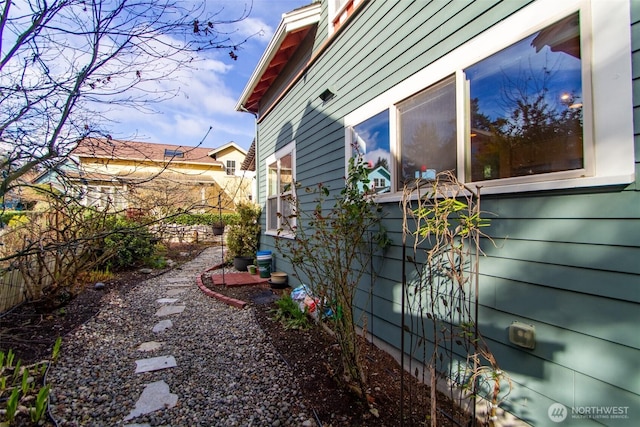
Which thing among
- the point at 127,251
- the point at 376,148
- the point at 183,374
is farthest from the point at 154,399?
the point at 127,251

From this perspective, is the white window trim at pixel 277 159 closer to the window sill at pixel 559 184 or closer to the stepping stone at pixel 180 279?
the stepping stone at pixel 180 279

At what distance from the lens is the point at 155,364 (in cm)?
317

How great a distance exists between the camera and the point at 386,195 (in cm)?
337

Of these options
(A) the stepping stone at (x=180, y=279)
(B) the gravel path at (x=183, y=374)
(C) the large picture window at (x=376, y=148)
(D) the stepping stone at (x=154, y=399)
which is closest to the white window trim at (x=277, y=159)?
(B) the gravel path at (x=183, y=374)

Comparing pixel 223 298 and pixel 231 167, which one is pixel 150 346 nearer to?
pixel 223 298

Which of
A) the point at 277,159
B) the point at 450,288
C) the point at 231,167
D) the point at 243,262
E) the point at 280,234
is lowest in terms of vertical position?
the point at 243,262

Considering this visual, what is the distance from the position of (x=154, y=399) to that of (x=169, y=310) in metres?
2.63

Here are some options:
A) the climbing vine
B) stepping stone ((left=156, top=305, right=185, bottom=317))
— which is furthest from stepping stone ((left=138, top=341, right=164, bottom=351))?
the climbing vine

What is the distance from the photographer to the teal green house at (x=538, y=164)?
5.13 feet

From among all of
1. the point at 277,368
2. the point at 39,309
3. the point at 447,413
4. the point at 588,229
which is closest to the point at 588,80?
the point at 588,229

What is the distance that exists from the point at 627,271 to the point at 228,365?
3255mm

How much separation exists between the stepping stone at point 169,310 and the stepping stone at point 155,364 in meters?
1.61

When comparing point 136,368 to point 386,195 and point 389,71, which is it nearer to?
point 386,195

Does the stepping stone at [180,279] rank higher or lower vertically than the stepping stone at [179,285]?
higher
